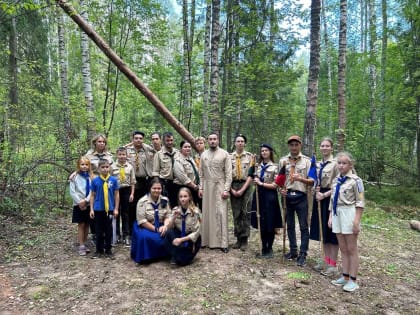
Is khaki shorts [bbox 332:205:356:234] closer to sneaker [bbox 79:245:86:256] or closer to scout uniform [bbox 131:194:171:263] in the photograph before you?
scout uniform [bbox 131:194:171:263]

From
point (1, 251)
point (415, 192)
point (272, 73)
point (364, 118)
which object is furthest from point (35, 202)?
point (364, 118)

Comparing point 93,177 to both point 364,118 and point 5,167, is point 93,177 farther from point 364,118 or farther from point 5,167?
point 364,118

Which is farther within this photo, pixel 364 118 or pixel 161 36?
pixel 364 118

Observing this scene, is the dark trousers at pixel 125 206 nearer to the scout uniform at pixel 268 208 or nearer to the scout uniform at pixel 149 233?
the scout uniform at pixel 149 233

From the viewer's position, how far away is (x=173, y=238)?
486cm

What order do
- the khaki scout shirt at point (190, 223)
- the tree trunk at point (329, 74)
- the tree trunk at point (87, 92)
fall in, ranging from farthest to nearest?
1. the tree trunk at point (329, 74)
2. the tree trunk at point (87, 92)
3. the khaki scout shirt at point (190, 223)

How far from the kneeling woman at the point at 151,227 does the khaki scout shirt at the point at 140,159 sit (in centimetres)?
96

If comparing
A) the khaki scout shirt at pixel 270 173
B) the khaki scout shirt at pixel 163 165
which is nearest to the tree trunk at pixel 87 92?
the khaki scout shirt at pixel 163 165

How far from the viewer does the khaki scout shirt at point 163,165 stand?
19.1 feet

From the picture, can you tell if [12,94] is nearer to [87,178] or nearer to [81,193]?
[87,178]

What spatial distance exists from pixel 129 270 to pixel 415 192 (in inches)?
386

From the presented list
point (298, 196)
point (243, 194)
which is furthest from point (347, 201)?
point (243, 194)

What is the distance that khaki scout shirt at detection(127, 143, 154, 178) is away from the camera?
601 cm

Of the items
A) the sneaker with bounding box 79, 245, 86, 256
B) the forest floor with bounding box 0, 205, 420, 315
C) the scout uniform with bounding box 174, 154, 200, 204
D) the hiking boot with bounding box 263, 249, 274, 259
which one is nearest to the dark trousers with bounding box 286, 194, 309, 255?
the forest floor with bounding box 0, 205, 420, 315
